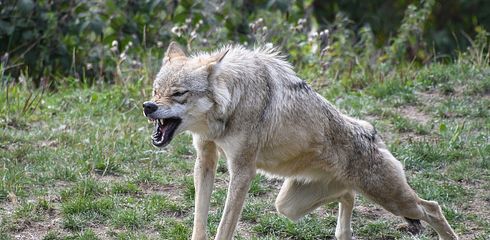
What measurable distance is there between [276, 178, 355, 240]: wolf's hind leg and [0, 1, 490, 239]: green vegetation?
0.74 ft

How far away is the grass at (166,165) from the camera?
6.39 m

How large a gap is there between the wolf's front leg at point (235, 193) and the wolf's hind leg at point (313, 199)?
0.60 meters

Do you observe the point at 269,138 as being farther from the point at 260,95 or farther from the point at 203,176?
the point at 203,176

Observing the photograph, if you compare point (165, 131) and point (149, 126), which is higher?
point (165, 131)

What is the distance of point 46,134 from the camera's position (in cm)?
818

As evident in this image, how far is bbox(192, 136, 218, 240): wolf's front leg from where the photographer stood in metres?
5.89

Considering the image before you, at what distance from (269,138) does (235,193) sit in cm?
46

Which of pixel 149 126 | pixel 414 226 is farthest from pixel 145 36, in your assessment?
pixel 414 226

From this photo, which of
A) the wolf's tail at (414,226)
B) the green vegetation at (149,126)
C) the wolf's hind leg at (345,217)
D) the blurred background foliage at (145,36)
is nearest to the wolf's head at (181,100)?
the green vegetation at (149,126)

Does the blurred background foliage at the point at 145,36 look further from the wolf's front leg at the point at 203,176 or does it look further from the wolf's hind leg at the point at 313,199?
the wolf's front leg at the point at 203,176

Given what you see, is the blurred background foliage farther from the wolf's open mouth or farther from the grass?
the wolf's open mouth

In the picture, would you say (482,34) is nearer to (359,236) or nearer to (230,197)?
(359,236)

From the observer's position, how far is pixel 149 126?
8.55 metres

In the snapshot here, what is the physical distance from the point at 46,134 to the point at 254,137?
3.11 metres
